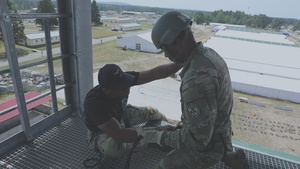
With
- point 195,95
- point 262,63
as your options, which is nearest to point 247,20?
point 262,63

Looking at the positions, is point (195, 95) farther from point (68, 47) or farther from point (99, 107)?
point (68, 47)

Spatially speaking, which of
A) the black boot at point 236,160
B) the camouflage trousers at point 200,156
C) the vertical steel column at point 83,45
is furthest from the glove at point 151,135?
the vertical steel column at point 83,45

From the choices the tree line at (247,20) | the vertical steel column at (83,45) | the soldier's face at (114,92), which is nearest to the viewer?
the soldier's face at (114,92)

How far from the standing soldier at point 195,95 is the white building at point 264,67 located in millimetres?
14331

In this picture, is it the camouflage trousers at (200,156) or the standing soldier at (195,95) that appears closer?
the standing soldier at (195,95)

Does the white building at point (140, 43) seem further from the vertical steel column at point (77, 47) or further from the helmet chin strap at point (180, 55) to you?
the helmet chin strap at point (180, 55)

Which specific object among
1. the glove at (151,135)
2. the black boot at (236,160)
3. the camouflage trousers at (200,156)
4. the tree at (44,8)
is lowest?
the black boot at (236,160)

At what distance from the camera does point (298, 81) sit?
1564cm

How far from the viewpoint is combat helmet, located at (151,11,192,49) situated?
5.35ft

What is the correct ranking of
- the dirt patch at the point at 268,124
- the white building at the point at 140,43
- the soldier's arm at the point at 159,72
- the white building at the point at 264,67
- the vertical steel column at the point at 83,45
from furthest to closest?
the white building at the point at 140,43
the white building at the point at 264,67
the dirt patch at the point at 268,124
the vertical steel column at the point at 83,45
the soldier's arm at the point at 159,72

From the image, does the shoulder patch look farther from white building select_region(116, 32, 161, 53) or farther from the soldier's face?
white building select_region(116, 32, 161, 53)

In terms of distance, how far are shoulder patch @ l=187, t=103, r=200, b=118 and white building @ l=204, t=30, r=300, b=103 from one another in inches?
578

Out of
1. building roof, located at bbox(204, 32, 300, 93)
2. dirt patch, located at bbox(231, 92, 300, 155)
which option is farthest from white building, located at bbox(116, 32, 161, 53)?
dirt patch, located at bbox(231, 92, 300, 155)

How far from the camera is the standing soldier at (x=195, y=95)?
1621mm
